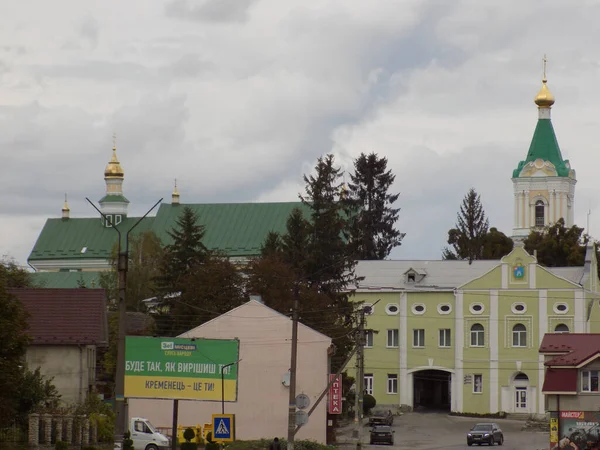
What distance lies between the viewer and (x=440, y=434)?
263ft

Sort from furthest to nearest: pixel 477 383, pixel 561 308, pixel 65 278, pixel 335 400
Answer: pixel 65 278, pixel 477 383, pixel 561 308, pixel 335 400

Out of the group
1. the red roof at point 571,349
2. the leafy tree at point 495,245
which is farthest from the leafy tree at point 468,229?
the red roof at point 571,349

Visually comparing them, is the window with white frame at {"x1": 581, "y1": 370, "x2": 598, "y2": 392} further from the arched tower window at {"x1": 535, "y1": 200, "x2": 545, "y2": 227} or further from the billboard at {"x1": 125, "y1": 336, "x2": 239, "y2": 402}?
the arched tower window at {"x1": 535, "y1": 200, "x2": 545, "y2": 227}

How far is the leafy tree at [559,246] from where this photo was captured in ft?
382

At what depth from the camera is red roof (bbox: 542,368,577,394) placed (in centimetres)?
6594

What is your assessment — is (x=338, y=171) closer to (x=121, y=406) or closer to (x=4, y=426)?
(x=4, y=426)

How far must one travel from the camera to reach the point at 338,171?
108062 mm

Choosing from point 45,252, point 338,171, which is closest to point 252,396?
point 338,171

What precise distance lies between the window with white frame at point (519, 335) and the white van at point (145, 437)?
45.1 m

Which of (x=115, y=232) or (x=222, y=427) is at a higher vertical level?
(x=115, y=232)

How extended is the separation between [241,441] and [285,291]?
21873mm

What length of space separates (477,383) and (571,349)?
2955 centimetres

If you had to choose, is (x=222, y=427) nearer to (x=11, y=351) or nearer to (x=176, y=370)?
(x=11, y=351)

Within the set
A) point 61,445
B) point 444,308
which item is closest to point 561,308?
point 444,308
